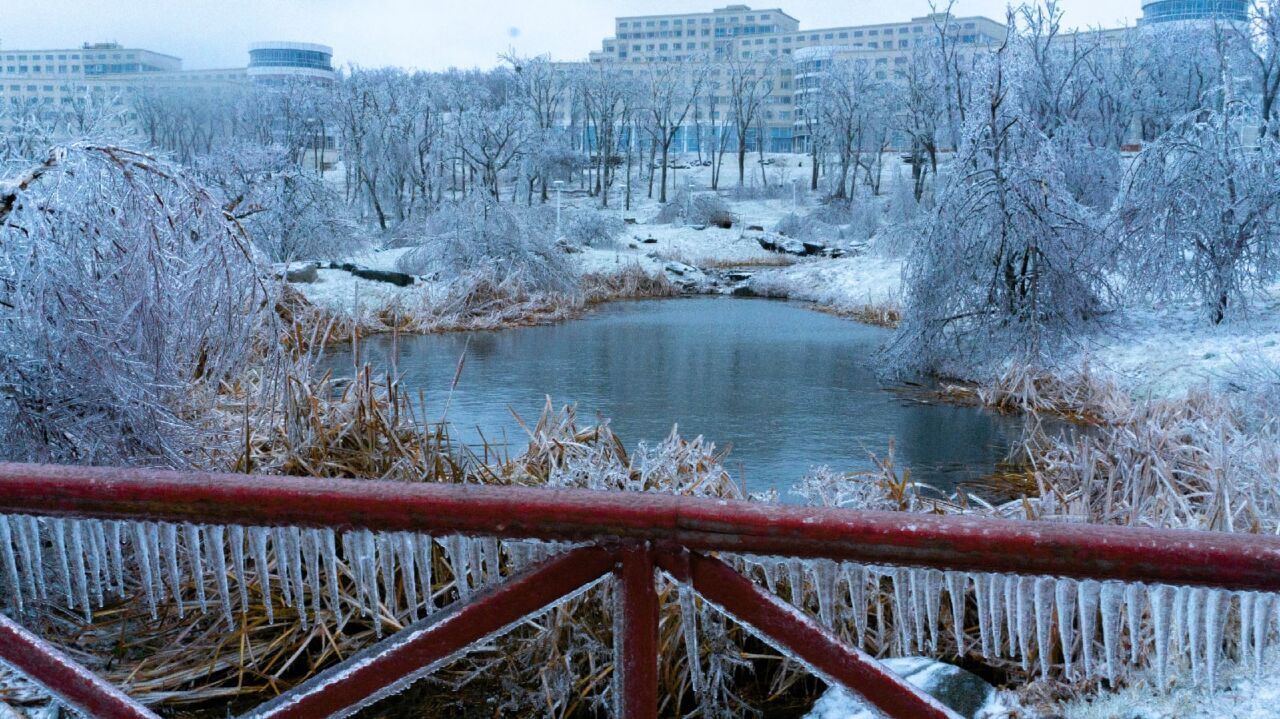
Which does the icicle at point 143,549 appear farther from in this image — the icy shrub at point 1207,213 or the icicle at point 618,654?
the icy shrub at point 1207,213

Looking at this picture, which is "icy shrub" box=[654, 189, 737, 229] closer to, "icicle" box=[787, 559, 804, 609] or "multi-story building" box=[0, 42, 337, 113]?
"multi-story building" box=[0, 42, 337, 113]

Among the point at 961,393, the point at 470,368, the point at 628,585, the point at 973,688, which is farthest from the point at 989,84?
the point at 628,585

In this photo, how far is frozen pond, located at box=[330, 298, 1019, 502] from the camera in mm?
8508

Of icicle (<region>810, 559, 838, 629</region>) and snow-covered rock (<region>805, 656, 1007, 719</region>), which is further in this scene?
snow-covered rock (<region>805, 656, 1007, 719</region>)

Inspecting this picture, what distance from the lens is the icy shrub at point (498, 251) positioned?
64.7 feet

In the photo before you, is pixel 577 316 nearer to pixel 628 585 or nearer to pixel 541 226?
pixel 541 226

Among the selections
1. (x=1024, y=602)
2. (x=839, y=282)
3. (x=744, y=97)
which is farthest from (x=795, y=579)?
(x=744, y=97)

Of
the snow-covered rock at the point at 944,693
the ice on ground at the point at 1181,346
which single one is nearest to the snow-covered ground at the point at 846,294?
the ice on ground at the point at 1181,346

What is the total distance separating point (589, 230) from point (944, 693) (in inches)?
1130

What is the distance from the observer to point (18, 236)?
Result: 398cm

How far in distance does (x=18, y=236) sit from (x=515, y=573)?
3527 mm

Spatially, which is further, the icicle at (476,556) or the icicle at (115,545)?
the icicle at (115,545)

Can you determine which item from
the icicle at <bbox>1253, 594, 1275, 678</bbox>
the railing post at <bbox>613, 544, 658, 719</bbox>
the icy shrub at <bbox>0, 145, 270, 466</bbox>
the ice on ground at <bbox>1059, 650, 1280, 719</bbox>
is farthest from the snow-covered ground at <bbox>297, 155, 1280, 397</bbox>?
the icicle at <bbox>1253, 594, 1275, 678</bbox>

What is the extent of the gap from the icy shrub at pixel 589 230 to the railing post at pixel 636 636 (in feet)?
94.2
